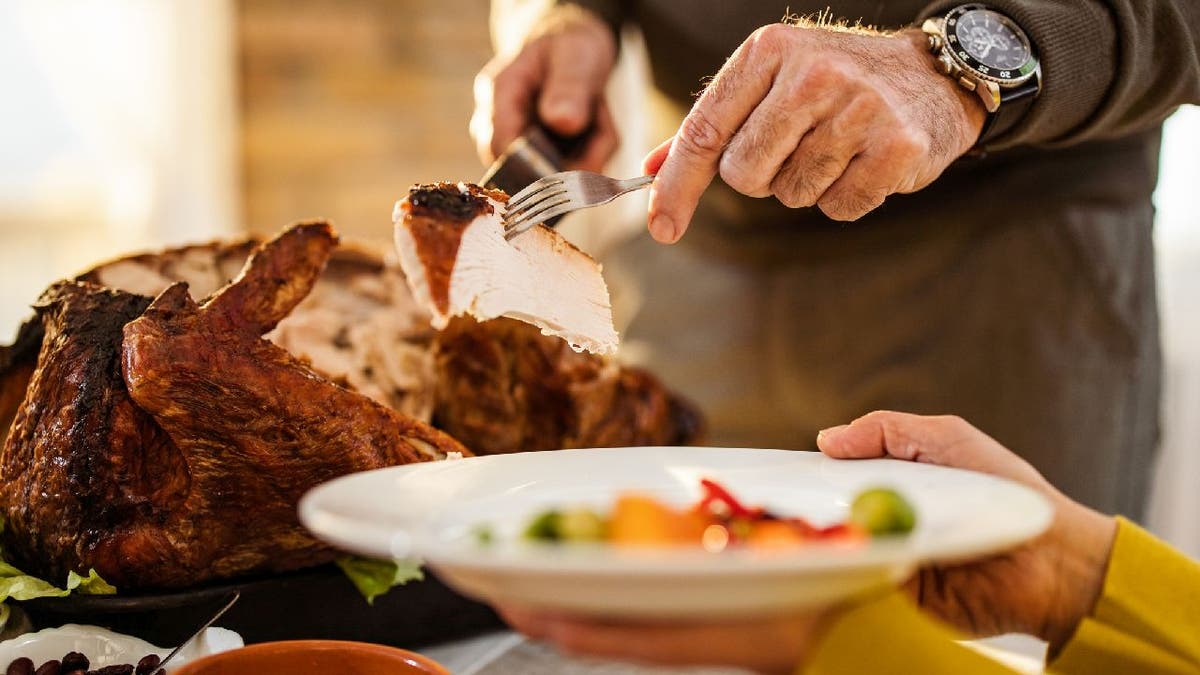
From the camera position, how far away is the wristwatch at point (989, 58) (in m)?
1.17

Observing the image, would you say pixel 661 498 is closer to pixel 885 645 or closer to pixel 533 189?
pixel 885 645

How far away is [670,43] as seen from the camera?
6.14 ft

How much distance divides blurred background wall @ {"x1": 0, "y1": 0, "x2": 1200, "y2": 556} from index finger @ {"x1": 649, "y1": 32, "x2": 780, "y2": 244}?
2.11 meters

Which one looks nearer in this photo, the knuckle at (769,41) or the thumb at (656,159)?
the knuckle at (769,41)

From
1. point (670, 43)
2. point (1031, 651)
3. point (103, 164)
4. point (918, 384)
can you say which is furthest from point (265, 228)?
point (1031, 651)

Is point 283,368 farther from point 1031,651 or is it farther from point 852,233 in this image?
point 852,233

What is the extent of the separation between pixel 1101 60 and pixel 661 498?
855 mm

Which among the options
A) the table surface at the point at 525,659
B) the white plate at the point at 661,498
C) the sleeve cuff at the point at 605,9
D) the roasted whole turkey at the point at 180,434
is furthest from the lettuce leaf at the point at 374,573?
the sleeve cuff at the point at 605,9

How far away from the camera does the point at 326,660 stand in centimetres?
96

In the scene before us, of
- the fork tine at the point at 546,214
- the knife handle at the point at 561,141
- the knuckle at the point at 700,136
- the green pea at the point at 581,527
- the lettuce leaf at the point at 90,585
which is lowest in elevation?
the lettuce leaf at the point at 90,585

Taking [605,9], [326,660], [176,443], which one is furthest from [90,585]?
[605,9]

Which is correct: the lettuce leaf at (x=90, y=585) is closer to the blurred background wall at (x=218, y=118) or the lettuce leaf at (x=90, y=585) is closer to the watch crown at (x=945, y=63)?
→ the watch crown at (x=945, y=63)

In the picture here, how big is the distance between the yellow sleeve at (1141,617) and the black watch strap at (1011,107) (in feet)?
1.62

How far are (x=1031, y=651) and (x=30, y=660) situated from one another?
3.92 feet
